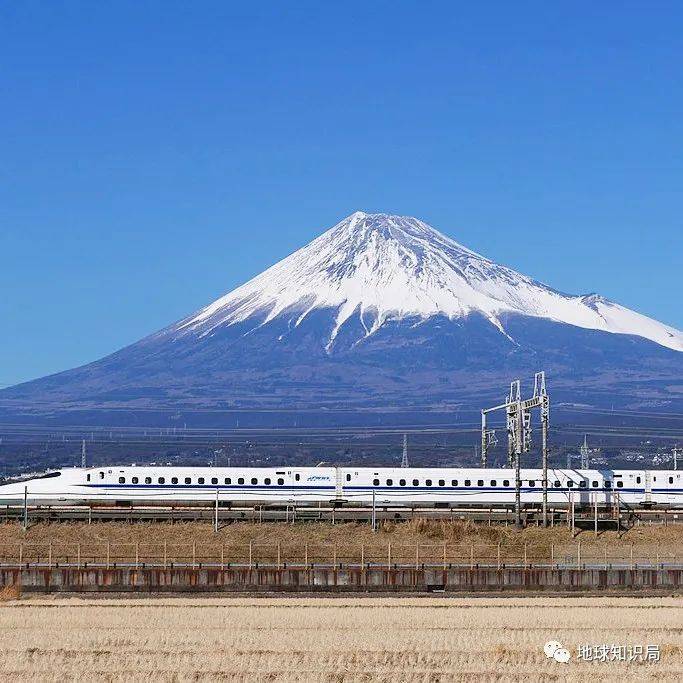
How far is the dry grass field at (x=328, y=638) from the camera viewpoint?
4531 cm

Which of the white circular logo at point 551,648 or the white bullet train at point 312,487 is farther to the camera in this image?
the white bullet train at point 312,487

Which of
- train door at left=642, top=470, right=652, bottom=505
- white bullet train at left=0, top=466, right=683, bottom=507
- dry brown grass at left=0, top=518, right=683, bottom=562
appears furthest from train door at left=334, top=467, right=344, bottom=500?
train door at left=642, top=470, right=652, bottom=505

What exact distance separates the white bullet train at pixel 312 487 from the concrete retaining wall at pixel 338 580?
26.4m

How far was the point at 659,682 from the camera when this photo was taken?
1745 inches

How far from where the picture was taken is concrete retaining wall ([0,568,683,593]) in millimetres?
64250

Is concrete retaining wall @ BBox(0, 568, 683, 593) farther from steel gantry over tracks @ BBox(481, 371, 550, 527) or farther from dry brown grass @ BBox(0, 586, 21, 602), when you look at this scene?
steel gantry over tracks @ BBox(481, 371, 550, 527)

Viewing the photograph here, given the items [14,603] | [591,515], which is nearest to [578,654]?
[14,603]

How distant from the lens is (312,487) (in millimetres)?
94688

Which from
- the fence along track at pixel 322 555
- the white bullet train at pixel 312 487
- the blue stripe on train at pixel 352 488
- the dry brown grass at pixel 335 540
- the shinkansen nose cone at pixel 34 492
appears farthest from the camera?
the blue stripe on train at pixel 352 488

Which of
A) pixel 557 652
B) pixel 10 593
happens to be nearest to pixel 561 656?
pixel 557 652

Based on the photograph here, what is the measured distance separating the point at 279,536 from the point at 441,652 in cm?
3449

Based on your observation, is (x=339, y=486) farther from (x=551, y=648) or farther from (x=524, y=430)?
(x=551, y=648)

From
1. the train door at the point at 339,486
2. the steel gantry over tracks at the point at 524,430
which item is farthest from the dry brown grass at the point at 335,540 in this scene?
the train door at the point at 339,486

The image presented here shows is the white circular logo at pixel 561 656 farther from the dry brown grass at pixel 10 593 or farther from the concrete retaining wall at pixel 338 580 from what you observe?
the dry brown grass at pixel 10 593
